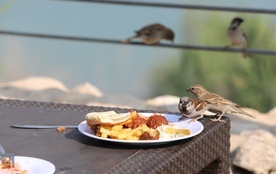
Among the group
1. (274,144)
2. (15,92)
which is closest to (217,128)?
(274,144)

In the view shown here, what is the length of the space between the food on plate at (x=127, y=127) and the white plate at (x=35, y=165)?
0.70 feet

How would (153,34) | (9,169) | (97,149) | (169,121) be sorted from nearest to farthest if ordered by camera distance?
(9,169) < (97,149) < (169,121) < (153,34)

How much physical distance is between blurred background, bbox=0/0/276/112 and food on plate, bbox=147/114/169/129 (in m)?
4.18

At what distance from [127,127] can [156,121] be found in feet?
0.27

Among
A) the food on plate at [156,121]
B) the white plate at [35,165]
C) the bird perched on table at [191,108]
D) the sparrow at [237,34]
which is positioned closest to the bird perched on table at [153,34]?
the sparrow at [237,34]

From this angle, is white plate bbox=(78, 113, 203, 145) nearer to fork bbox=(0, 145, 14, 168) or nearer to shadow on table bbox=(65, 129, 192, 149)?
shadow on table bbox=(65, 129, 192, 149)

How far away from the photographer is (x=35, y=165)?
1877mm

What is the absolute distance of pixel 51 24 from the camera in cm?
707

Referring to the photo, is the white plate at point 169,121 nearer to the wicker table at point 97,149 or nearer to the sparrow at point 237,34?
the wicker table at point 97,149

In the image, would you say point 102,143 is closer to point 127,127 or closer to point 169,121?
point 127,127

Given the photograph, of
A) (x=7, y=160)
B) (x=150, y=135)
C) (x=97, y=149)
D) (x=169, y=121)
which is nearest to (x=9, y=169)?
(x=7, y=160)

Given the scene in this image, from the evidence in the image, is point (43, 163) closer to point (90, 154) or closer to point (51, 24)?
point (90, 154)

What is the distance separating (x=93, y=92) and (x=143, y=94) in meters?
0.98

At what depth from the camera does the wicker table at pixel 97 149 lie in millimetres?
1938
